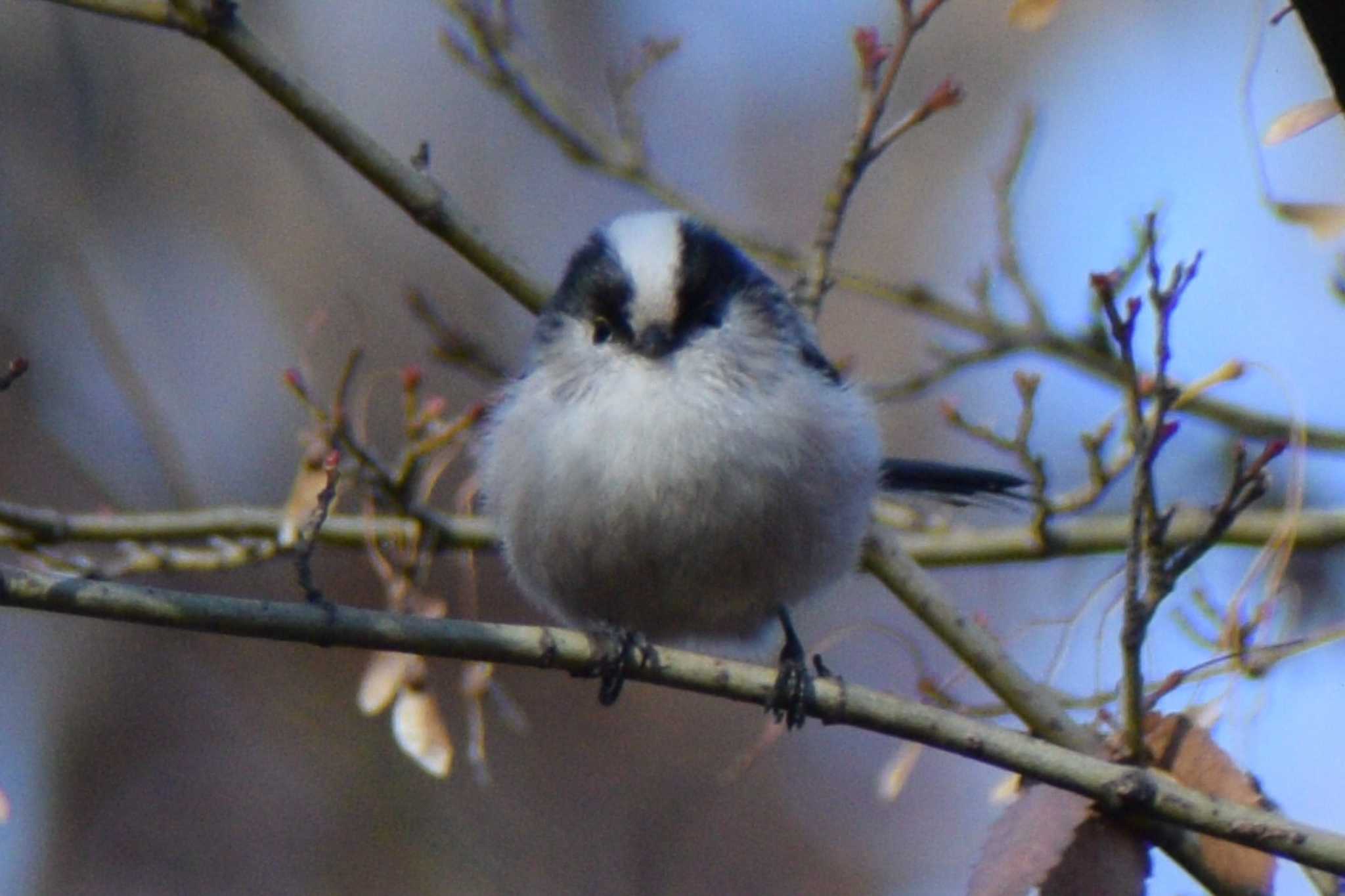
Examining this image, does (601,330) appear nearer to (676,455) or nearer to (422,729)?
(676,455)

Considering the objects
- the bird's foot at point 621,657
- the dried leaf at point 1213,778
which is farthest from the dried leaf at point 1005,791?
the bird's foot at point 621,657

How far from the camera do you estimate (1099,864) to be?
2309 mm

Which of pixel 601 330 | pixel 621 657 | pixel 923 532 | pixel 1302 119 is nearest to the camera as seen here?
pixel 1302 119

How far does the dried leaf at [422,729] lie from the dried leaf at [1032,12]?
165 cm

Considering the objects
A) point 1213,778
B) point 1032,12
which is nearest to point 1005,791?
point 1213,778

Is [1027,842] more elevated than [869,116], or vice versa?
[869,116]

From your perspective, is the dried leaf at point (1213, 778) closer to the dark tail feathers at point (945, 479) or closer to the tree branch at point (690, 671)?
the tree branch at point (690, 671)

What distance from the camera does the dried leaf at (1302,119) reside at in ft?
7.09

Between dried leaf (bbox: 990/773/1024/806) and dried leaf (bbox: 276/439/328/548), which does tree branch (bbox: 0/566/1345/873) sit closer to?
dried leaf (bbox: 990/773/1024/806)

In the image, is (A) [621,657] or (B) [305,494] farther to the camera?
(B) [305,494]

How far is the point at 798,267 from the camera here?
12.2 ft

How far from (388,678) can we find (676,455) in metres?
0.72

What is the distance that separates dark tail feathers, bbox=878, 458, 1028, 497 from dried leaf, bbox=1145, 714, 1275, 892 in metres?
1.19

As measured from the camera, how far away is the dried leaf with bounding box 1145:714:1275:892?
235cm
